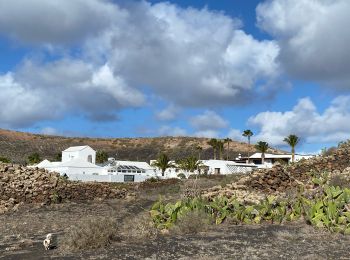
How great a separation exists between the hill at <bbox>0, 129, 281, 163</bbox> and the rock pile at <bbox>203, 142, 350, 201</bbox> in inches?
3713

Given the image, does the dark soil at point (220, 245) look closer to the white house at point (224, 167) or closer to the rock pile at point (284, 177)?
the rock pile at point (284, 177)

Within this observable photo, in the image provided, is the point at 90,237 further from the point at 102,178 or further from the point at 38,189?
the point at 102,178

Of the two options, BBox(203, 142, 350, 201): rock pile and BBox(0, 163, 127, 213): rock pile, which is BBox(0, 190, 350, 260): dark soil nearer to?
BBox(203, 142, 350, 201): rock pile

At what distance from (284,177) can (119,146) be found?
117392 mm

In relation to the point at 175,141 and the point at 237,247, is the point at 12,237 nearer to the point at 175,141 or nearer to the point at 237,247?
the point at 237,247

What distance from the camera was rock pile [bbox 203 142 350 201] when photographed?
83.9 feet

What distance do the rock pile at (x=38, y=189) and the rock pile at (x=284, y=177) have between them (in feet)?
28.4

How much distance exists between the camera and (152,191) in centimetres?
4153

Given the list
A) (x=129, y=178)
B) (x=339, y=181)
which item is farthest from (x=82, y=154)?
(x=339, y=181)

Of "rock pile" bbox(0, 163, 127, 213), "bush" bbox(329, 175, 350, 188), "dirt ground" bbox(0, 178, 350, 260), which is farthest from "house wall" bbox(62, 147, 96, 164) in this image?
"dirt ground" bbox(0, 178, 350, 260)

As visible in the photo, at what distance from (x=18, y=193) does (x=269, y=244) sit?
19692 millimetres

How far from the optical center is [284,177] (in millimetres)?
27703

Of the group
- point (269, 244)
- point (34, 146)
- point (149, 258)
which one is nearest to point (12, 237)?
point (149, 258)

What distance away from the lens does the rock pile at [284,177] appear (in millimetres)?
25562
